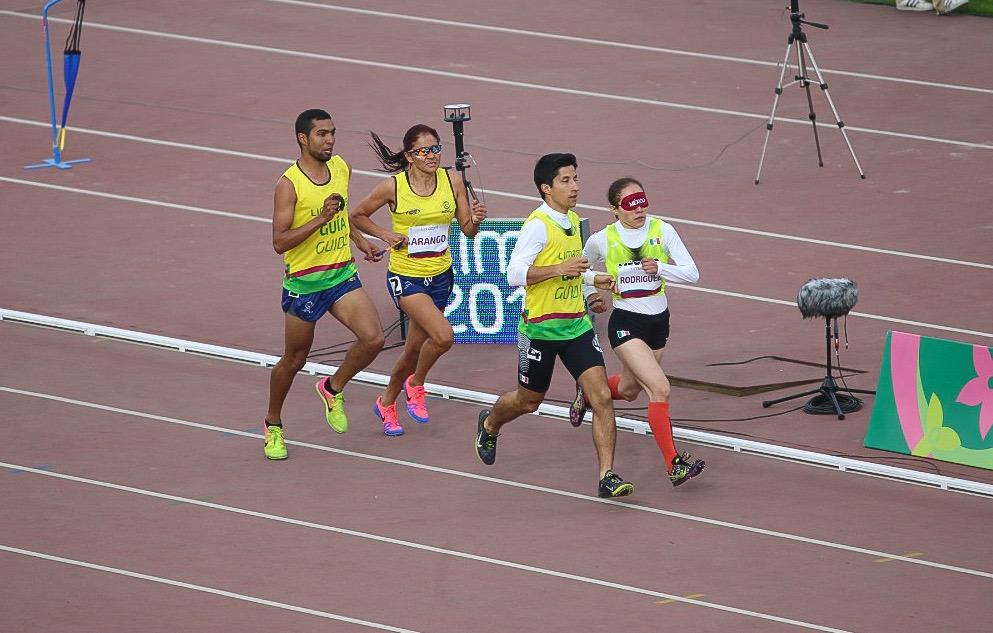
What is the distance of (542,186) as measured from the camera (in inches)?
398

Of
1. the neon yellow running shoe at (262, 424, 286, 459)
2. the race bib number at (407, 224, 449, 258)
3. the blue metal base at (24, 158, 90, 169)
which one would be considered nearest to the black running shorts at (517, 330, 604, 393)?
the race bib number at (407, 224, 449, 258)

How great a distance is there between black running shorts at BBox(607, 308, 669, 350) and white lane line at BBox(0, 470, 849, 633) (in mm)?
1725

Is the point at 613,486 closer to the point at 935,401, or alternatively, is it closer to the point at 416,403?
the point at 416,403

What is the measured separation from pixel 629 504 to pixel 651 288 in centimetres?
134

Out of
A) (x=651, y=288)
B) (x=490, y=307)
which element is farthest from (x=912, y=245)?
(x=651, y=288)

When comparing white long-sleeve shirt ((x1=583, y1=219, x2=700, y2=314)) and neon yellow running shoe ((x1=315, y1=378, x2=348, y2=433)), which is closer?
white long-sleeve shirt ((x1=583, y1=219, x2=700, y2=314))

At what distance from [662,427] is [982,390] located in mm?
2128

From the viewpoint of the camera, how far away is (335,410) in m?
11.1

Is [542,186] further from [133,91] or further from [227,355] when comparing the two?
[133,91]

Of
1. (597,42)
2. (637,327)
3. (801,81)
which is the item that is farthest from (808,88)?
(637,327)

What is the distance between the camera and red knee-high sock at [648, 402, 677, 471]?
9922 mm

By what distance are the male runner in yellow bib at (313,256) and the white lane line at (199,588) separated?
5.96 ft

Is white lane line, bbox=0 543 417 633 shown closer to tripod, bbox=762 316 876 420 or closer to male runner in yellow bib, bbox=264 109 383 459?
male runner in yellow bib, bbox=264 109 383 459

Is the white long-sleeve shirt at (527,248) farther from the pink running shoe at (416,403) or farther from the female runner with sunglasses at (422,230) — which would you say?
the pink running shoe at (416,403)
